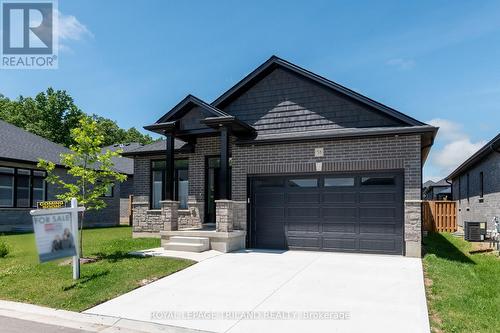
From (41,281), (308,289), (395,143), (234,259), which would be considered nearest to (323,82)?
(395,143)

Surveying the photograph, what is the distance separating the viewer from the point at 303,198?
40.1ft

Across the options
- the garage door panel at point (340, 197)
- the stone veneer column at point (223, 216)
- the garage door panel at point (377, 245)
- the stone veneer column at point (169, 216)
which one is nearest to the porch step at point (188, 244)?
the stone veneer column at point (223, 216)

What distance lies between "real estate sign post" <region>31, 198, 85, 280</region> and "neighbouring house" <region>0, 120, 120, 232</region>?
13.8 metres

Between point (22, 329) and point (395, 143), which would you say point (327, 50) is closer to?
point (395, 143)

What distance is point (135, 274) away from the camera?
827 centimetres

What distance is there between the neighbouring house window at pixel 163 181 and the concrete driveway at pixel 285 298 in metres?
5.93

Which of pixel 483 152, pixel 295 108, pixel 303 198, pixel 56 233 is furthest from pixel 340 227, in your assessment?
pixel 56 233

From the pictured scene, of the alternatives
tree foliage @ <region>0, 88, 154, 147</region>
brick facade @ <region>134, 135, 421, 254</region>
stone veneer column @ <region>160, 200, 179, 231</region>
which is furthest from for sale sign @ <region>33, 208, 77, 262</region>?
tree foliage @ <region>0, 88, 154, 147</region>

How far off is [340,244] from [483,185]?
9028 millimetres

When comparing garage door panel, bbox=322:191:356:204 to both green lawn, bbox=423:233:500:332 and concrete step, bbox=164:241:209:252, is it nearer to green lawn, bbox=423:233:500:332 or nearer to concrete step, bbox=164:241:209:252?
green lawn, bbox=423:233:500:332

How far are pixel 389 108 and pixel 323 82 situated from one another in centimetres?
241

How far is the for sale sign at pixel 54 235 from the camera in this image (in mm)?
7266

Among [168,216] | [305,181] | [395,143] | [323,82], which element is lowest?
[168,216]

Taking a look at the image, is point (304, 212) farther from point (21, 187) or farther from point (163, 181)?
point (21, 187)
